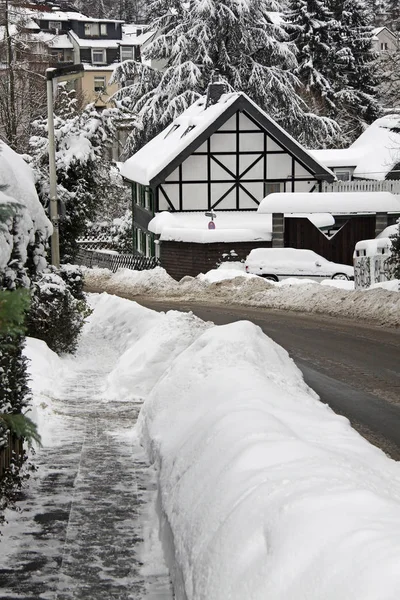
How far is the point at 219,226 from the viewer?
35094mm

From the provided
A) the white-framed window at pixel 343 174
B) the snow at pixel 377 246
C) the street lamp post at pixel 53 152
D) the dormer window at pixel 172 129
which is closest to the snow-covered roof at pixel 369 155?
the white-framed window at pixel 343 174

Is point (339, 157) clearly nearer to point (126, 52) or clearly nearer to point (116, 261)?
point (116, 261)

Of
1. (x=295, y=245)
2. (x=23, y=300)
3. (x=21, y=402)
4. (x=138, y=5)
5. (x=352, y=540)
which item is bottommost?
(x=295, y=245)

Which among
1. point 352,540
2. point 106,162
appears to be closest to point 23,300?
point 352,540

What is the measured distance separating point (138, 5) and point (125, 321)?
9902 cm

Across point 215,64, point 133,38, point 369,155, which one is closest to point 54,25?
point 133,38

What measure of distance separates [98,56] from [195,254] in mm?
50912

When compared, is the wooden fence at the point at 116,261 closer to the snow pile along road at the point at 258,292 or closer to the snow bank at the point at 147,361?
the snow pile along road at the point at 258,292

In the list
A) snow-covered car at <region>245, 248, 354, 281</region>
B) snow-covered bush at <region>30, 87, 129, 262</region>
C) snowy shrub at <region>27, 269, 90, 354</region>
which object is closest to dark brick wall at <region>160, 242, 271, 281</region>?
snow-covered car at <region>245, 248, 354, 281</region>

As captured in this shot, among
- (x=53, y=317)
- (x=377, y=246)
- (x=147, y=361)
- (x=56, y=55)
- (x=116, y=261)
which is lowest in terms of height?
(x=116, y=261)

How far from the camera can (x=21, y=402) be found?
8812 millimetres

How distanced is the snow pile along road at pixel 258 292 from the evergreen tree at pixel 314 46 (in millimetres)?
25418

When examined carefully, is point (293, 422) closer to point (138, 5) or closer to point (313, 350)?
point (313, 350)

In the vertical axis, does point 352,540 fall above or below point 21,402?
above
